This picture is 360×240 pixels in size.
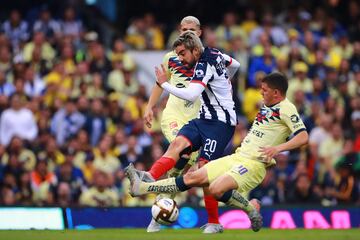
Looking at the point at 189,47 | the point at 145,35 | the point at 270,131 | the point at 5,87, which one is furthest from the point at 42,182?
the point at 270,131

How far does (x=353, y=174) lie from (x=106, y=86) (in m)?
5.58

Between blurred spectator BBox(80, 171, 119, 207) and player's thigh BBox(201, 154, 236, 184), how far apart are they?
6.39m

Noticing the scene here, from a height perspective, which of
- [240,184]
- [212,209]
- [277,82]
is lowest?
[212,209]

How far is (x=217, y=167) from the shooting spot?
46.0 ft

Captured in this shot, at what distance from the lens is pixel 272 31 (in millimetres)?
25438

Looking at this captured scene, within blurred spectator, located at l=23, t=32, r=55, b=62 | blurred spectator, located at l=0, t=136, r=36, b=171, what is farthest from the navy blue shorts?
blurred spectator, located at l=23, t=32, r=55, b=62

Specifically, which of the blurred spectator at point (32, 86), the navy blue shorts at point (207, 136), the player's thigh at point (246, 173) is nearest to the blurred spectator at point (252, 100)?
the blurred spectator at point (32, 86)

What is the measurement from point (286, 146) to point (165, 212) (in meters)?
1.62

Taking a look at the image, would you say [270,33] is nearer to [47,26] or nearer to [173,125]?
[47,26]

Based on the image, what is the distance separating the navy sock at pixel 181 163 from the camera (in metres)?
15.0

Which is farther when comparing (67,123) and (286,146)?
(67,123)

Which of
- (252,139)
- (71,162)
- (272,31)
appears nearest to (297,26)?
(272,31)

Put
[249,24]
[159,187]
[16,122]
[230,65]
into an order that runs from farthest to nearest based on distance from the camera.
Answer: [249,24]
[16,122]
[230,65]
[159,187]

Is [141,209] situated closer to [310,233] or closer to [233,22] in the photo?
[310,233]
